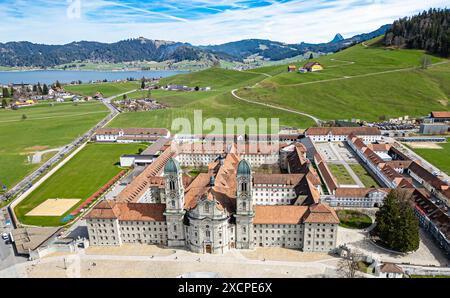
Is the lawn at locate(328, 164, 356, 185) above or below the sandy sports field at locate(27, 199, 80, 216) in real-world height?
above

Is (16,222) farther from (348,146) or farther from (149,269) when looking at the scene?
(348,146)

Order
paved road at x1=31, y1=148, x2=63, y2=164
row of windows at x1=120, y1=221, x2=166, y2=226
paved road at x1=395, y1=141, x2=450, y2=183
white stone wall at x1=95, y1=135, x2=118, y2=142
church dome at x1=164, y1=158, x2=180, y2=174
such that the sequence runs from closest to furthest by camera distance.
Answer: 1. church dome at x1=164, y1=158, x2=180, y2=174
2. row of windows at x1=120, y1=221, x2=166, y2=226
3. paved road at x1=395, y1=141, x2=450, y2=183
4. paved road at x1=31, y1=148, x2=63, y2=164
5. white stone wall at x1=95, y1=135, x2=118, y2=142

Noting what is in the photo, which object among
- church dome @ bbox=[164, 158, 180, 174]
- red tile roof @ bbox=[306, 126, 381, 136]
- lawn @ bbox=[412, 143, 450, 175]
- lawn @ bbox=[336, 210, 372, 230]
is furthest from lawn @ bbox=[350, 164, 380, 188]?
church dome @ bbox=[164, 158, 180, 174]

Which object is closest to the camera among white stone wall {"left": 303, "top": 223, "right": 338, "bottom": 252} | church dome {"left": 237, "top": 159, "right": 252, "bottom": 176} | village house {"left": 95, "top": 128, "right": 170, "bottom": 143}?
church dome {"left": 237, "top": 159, "right": 252, "bottom": 176}

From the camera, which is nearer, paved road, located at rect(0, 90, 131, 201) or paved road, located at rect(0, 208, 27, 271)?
paved road, located at rect(0, 208, 27, 271)

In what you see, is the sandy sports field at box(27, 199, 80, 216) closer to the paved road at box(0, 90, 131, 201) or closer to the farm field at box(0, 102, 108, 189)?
the paved road at box(0, 90, 131, 201)

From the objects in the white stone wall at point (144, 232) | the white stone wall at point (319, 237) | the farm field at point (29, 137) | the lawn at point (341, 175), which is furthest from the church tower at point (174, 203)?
the farm field at point (29, 137)

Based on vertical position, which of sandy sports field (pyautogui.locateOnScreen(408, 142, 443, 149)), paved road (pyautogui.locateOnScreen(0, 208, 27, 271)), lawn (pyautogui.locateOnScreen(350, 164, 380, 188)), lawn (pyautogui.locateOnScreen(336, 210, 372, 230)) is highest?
sandy sports field (pyautogui.locateOnScreen(408, 142, 443, 149))
